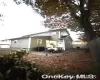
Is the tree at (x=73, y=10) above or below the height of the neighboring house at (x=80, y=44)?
above

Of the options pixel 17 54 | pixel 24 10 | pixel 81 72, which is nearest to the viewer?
pixel 81 72

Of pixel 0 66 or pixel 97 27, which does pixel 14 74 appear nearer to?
pixel 0 66

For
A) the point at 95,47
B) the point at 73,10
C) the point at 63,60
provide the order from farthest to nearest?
1. the point at 73,10
2. the point at 95,47
3. the point at 63,60

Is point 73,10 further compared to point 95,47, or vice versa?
point 73,10

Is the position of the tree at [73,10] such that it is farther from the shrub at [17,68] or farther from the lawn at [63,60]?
the shrub at [17,68]

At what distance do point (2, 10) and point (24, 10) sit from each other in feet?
1.33

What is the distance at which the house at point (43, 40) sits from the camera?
253 cm

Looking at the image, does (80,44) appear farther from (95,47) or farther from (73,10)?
(73,10)

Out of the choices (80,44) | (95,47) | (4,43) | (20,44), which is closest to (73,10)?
(80,44)

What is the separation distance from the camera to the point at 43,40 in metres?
2.55

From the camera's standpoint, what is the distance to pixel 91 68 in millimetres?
2416

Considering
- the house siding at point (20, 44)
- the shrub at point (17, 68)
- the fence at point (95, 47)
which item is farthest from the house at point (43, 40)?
the fence at point (95, 47)

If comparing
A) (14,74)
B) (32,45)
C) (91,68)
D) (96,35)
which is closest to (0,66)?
(14,74)

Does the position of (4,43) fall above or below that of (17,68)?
above
